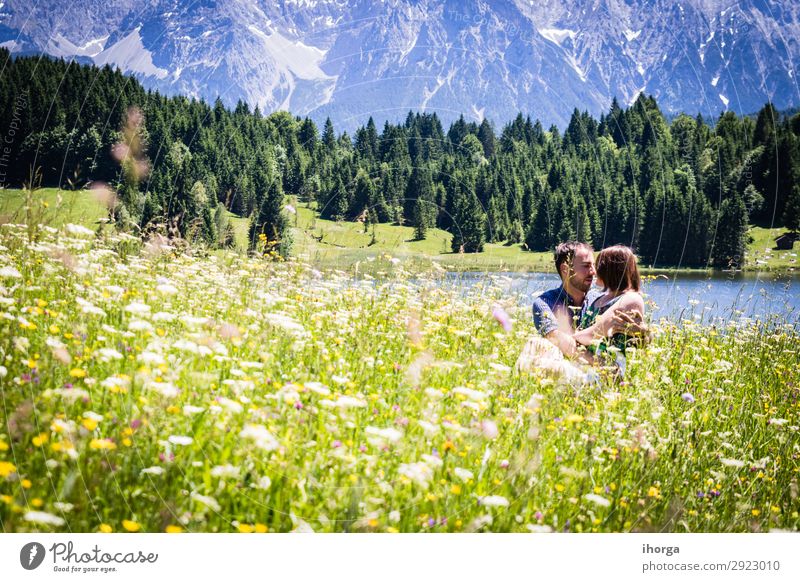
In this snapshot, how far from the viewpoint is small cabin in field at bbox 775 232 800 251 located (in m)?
4.09

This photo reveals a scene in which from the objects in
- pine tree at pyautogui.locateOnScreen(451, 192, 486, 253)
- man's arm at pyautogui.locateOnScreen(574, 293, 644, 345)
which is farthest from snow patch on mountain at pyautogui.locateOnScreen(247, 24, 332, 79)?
man's arm at pyautogui.locateOnScreen(574, 293, 644, 345)

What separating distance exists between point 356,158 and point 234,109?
0.88 metres

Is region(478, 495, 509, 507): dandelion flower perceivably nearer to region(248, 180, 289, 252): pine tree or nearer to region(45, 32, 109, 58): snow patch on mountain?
region(248, 180, 289, 252): pine tree

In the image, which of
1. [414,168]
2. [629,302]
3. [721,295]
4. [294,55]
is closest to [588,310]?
[629,302]

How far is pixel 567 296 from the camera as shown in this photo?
4.01 meters

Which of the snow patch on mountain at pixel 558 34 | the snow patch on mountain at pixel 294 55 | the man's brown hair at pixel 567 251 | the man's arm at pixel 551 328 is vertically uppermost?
the snow patch on mountain at pixel 558 34

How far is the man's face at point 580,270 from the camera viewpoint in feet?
12.9

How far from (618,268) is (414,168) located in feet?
5.41

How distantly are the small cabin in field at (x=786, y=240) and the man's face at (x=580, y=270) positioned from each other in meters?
1.45

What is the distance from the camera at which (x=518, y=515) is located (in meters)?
2.34

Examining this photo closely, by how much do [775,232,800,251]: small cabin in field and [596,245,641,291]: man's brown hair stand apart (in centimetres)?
114

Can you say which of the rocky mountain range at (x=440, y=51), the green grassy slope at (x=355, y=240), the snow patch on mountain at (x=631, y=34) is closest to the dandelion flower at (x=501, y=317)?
the green grassy slope at (x=355, y=240)

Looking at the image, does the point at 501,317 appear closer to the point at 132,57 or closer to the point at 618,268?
the point at 618,268

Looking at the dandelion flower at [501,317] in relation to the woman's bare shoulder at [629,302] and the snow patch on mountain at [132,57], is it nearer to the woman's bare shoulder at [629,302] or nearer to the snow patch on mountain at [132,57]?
the woman's bare shoulder at [629,302]
